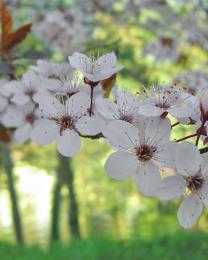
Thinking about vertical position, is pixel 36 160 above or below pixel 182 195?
above

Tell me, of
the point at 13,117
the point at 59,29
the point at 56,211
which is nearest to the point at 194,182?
the point at 13,117

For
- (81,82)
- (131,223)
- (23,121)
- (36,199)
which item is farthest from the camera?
(36,199)

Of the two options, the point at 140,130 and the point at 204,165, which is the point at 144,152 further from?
the point at 204,165

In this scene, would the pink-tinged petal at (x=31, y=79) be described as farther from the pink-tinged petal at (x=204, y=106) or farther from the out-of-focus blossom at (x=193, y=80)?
the out-of-focus blossom at (x=193, y=80)

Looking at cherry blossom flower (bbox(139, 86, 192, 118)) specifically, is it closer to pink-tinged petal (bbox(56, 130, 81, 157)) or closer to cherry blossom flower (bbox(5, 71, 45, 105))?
pink-tinged petal (bbox(56, 130, 81, 157))

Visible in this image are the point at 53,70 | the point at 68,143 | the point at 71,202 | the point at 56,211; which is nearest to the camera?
the point at 68,143

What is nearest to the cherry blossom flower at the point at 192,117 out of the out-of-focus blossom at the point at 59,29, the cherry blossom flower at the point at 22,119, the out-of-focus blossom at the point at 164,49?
the cherry blossom flower at the point at 22,119

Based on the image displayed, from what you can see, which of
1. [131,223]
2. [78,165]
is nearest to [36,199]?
[78,165]

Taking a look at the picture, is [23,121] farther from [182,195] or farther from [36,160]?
[36,160]
